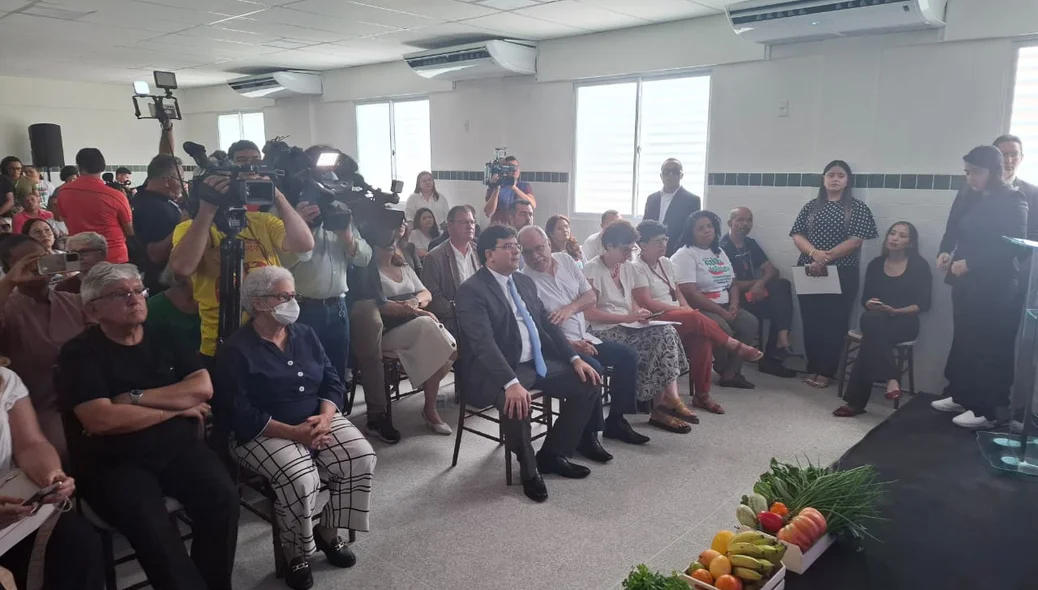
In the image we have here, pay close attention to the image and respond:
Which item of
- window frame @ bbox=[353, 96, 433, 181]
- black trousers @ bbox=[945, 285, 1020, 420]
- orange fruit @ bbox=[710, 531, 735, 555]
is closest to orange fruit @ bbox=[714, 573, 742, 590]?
orange fruit @ bbox=[710, 531, 735, 555]

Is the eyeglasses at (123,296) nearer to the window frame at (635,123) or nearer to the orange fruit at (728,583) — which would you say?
the orange fruit at (728,583)

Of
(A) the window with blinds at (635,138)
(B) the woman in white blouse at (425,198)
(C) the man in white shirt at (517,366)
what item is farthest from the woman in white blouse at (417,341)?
(B) the woman in white blouse at (425,198)

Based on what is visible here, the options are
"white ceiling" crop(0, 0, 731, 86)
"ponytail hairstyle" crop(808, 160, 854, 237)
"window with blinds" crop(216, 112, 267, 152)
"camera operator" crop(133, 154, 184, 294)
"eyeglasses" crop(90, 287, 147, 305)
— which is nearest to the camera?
"eyeglasses" crop(90, 287, 147, 305)

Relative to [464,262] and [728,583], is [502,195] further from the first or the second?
[728,583]

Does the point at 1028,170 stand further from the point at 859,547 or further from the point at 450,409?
the point at 450,409

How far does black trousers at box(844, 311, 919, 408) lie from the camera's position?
418 centimetres

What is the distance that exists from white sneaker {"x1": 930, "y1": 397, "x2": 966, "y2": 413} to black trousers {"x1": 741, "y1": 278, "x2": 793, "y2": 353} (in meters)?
1.11

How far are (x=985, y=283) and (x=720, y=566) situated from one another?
9.99 ft

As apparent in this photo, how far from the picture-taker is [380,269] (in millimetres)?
3932

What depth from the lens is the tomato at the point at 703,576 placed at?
1790 millimetres

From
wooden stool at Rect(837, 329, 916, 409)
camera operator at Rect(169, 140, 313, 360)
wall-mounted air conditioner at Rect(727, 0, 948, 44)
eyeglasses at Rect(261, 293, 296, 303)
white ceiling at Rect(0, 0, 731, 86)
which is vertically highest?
white ceiling at Rect(0, 0, 731, 86)

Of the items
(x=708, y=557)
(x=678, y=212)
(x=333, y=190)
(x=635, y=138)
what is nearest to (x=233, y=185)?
(x=333, y=190)

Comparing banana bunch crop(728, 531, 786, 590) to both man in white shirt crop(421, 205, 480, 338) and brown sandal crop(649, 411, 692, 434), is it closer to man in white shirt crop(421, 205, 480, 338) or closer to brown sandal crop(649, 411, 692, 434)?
brown sandal crop(649, 411, 692, 434)

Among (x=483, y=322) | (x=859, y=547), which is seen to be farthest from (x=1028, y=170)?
(x=483, y=322)
